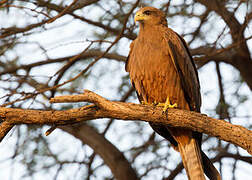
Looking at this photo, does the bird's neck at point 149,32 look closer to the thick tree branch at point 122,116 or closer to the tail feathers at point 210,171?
the thick tree branch at point 122,116

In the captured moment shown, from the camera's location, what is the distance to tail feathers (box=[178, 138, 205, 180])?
3.86m

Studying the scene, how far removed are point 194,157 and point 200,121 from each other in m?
0.73

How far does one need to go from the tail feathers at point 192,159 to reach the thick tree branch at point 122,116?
628mm

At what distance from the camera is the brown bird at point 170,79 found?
4016 millimetres

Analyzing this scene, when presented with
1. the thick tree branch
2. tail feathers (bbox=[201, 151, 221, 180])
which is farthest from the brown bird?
the thick tree branch

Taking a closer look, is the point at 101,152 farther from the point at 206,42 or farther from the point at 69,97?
the point at 69,97

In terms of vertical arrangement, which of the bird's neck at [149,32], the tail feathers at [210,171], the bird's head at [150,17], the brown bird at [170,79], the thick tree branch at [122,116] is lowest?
the tail feathers at [210,171]

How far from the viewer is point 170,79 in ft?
13.3

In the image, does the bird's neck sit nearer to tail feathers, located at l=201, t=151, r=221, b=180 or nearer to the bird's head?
the bird's head

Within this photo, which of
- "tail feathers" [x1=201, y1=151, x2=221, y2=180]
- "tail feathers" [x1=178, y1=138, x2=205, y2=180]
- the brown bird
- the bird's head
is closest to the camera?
"tail feathers" [x1=201, y1=151, x2=221, y2=180]

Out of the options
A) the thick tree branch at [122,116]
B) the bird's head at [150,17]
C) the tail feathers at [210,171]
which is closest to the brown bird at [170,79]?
the tail feathers at [210,171]

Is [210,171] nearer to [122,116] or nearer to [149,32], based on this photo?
[122,116]

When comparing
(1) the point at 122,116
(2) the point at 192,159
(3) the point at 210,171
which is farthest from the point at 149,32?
(3) the point at 210,171

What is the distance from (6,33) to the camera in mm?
4918
